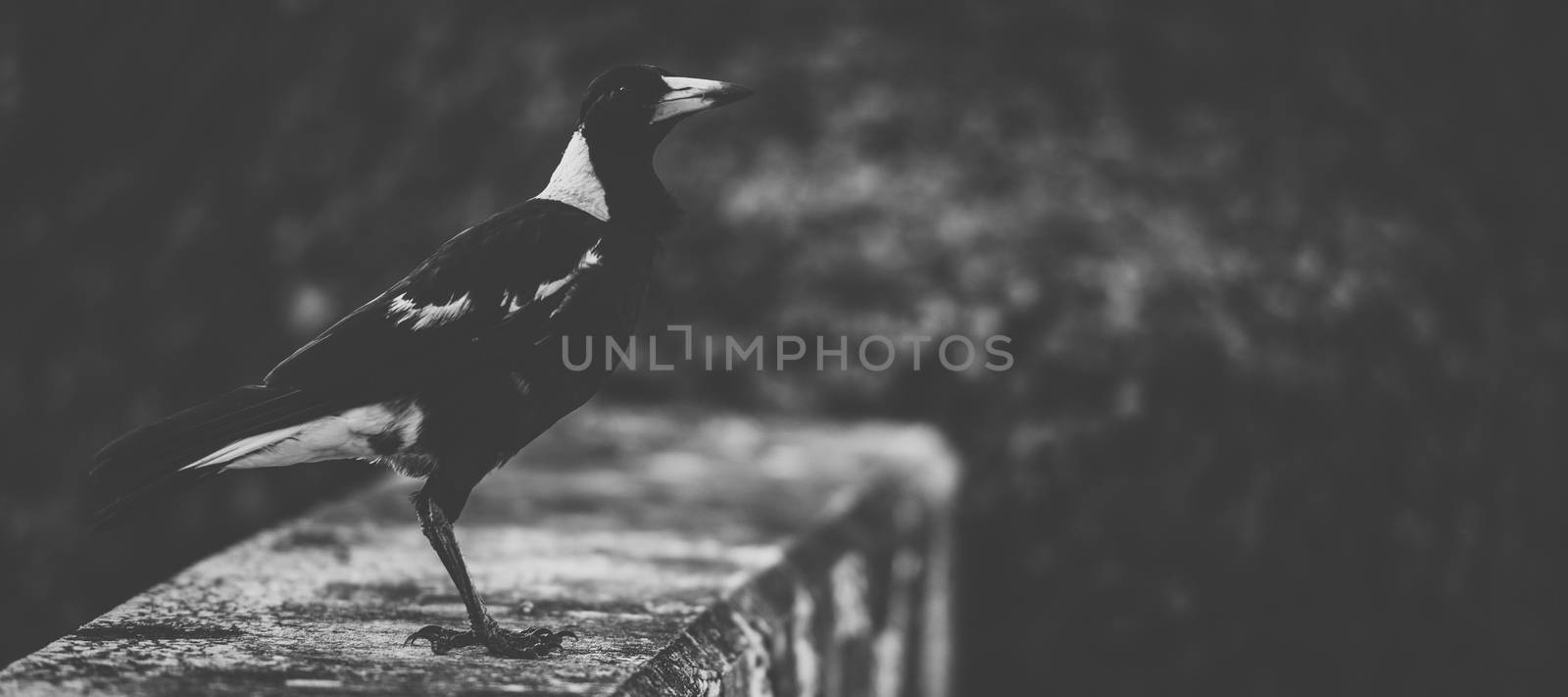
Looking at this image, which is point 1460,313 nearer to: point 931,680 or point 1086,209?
point 1086,209

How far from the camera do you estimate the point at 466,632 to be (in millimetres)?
2061

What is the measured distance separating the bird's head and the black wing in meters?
0.15

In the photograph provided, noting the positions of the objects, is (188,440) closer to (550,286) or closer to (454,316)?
(454,316)

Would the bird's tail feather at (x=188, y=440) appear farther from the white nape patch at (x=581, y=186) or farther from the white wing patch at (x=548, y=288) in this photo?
the white nape patch at (x=581, y=186)

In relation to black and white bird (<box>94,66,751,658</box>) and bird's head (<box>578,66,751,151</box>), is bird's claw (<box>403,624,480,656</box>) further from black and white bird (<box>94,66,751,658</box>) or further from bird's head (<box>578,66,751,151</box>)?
bird's head (<box>578,66,751,151</box>)

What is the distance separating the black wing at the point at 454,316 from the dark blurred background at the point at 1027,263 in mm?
2730

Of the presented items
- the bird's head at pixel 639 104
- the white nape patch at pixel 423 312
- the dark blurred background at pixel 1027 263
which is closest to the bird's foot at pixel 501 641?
the white nape patch at pixel 423 312

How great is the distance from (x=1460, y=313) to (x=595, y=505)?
3.41 metres

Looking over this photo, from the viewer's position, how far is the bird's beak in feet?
6.01

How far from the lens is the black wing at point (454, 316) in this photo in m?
1.89

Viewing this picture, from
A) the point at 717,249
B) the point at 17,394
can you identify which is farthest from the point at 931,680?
the point at 17,394

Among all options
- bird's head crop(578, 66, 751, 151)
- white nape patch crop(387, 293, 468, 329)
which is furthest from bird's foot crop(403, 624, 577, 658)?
bird's head crop(578, 66, 751, 151)

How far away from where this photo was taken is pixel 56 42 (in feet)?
21.2

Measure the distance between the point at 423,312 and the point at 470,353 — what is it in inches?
3.4
